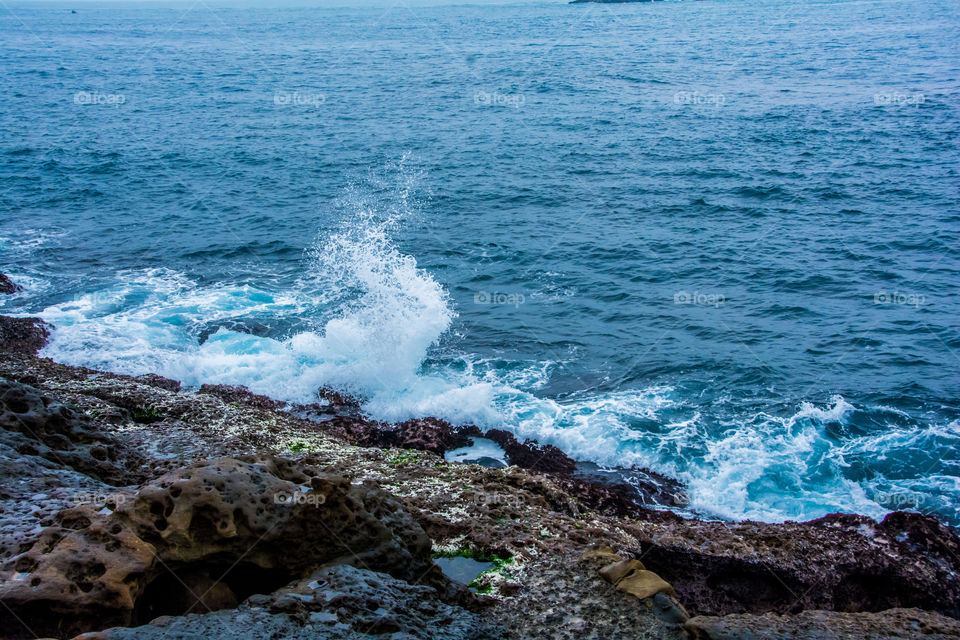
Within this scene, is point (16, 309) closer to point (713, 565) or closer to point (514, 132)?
point (713, 565)

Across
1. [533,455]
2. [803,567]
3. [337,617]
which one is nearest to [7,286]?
[533,455]

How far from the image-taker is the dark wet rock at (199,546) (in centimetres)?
672

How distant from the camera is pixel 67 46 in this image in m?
86.2

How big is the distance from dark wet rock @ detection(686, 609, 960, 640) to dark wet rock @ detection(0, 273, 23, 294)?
23.5 metres

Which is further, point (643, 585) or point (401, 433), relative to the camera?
point (401, 433)

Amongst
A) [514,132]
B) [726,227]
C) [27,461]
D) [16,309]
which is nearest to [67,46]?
[514,132]

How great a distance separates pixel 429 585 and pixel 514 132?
120ft

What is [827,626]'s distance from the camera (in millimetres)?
8469

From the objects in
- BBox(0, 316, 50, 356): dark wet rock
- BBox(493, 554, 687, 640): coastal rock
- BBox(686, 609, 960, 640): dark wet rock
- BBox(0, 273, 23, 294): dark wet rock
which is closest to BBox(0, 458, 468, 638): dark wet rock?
BBox(493, 554, 687, 640): coastal rock

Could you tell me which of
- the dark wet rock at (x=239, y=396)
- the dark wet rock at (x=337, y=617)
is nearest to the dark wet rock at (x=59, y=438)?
the dark wet rock at (x=337, y=617)

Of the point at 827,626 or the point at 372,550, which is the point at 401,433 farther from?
the point at 827,626

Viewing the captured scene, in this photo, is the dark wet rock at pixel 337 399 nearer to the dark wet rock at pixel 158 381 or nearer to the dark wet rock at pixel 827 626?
the dark wet rock at pixel 158 381

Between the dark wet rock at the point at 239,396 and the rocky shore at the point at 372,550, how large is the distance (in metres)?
2.43

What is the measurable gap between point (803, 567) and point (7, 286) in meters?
24.1
